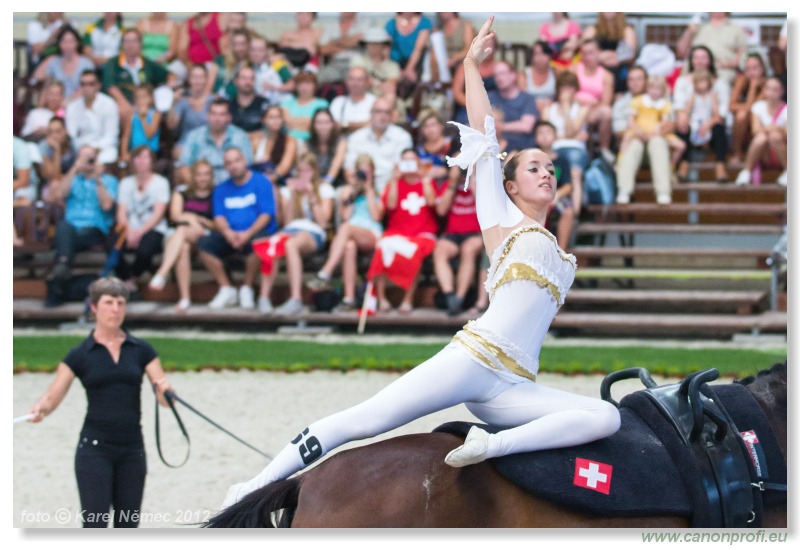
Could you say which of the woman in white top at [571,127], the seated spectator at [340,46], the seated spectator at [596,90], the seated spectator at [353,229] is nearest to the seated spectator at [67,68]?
the seated spectator at [340,46]

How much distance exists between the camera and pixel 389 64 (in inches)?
482

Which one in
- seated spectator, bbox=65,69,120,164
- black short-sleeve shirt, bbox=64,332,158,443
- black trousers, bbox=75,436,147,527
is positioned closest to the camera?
black trousers, bbox=75,436,147,527

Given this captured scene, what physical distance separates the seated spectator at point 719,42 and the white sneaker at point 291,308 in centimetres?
495

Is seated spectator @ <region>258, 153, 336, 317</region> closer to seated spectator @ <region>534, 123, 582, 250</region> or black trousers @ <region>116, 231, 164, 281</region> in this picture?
black trousers @ <region>116, 231, 164, 281</region>

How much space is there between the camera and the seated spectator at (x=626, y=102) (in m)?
12.1

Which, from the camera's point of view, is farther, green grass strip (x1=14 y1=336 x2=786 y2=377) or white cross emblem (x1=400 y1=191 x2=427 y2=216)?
white cross emblem (x1=400 y1=191 x2=427 y2=216)

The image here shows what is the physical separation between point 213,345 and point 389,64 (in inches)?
146

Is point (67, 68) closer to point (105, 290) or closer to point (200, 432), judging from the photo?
point (200, 432)

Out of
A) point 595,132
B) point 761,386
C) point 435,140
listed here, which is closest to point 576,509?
point 761,386

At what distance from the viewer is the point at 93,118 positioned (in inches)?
470

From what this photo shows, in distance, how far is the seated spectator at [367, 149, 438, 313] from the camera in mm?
11133

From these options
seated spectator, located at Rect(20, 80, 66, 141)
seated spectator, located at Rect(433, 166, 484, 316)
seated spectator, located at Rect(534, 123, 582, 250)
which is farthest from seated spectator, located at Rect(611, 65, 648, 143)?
seated spectator, located at Rect(20, 80, 66, 141)

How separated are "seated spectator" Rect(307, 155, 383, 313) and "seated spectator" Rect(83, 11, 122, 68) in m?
2.83

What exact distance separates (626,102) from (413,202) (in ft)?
8.98
